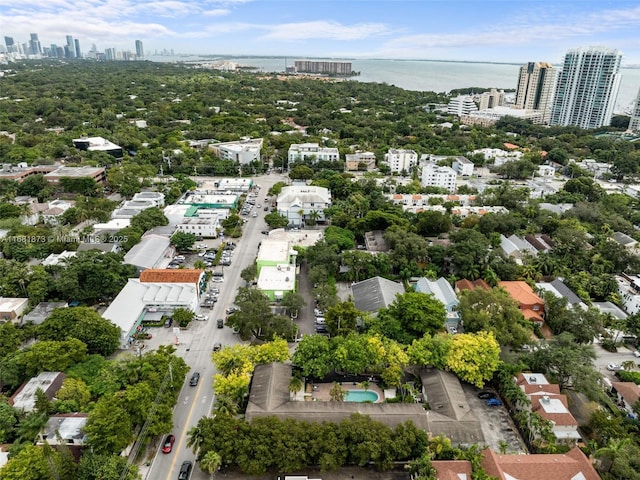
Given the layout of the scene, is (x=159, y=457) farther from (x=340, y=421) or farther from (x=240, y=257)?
(x=240, y=257)

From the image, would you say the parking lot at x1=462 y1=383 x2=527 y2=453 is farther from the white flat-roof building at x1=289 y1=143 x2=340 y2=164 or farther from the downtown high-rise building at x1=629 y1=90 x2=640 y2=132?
the downtown high-rise building at x1=629 y1=90 x2=640 y2=132

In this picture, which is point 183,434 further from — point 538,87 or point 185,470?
point 538,87

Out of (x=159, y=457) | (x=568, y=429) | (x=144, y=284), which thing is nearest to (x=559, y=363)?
(x=568, y=429)

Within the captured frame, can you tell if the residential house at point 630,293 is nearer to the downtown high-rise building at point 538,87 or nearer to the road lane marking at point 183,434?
the road lane marking at point 183,434

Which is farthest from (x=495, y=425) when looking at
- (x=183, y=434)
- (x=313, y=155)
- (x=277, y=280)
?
(x=313, y=155)

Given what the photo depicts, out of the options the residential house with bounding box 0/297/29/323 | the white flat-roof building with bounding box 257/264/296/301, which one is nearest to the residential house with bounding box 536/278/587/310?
the white flat-roof building with bounding box 257/264/296/301

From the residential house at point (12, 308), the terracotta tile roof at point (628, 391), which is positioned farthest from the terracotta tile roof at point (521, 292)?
the residential house at point (12, 308)
